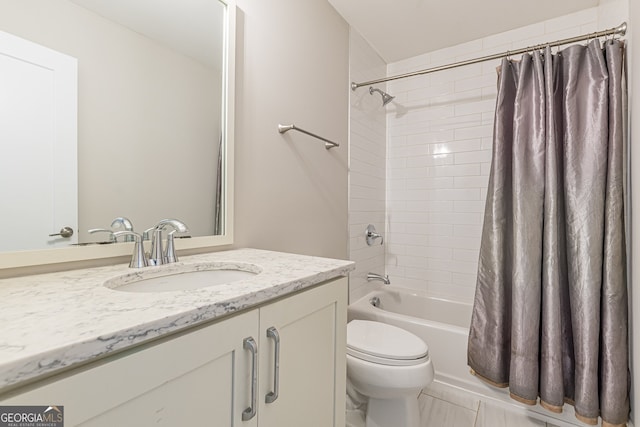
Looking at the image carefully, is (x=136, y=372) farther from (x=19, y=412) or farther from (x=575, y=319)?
(x=575, y=319)

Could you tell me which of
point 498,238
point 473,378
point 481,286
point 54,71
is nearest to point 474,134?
point 498,238

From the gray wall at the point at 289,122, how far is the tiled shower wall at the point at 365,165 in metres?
0.11

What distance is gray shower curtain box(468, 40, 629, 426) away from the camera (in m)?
1.29

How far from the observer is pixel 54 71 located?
30.8 inches

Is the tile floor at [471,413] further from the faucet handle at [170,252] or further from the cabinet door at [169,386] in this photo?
the faucet handle at [170,252]

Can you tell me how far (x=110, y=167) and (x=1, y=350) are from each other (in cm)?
67

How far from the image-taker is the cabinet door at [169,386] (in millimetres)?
392

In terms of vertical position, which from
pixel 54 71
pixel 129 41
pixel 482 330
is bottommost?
pixel 482 330

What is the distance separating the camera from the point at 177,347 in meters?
0.50

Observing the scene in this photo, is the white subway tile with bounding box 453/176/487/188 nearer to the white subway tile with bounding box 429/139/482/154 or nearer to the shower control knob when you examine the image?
the white subway tile with bounding box 429/139/482/154

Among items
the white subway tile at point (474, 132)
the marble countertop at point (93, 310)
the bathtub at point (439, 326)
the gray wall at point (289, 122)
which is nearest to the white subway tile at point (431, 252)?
the bathtub at point (439, 326)

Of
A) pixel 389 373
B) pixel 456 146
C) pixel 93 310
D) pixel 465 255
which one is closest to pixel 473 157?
pixel 456 146

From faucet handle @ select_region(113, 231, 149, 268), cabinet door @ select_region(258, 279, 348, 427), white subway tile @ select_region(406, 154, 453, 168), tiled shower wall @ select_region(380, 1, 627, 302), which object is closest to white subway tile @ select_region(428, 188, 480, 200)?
tiled shower wall @ select_region(380, 1, 627, 302)

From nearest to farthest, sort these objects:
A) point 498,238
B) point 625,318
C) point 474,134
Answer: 1. point 625,318
2. point 498,238
3. point 474,134
